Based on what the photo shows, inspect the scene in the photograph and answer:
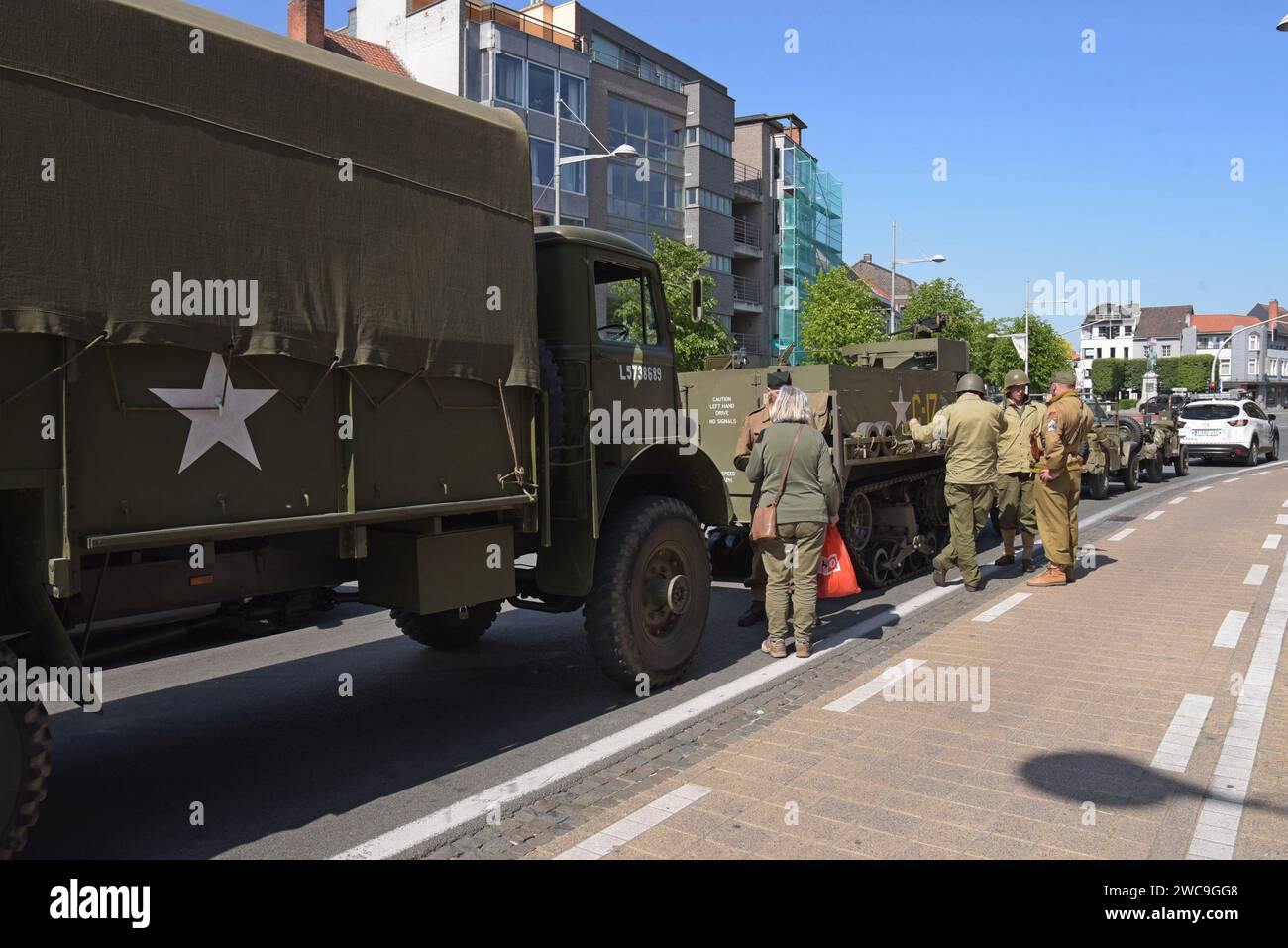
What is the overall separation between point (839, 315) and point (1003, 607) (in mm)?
29838

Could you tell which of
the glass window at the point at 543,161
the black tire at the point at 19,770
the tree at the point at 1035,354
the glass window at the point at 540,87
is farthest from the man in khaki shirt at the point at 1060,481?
the tree at the point at 1035,354

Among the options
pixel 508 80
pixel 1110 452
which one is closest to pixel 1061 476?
pixel 1110 452

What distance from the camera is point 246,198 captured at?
3828mm

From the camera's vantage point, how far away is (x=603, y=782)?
15.0 ft

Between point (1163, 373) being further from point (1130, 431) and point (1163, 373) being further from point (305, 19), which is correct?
point (305, 19)

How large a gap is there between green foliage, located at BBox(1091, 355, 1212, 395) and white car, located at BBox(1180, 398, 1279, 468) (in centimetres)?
6194

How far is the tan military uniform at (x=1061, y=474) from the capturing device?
30.8ft

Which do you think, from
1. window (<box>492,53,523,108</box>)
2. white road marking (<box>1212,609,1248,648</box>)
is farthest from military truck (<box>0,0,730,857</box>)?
window (<box>492,53,523,108</box>)

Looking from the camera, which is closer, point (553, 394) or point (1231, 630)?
point (553, 394)

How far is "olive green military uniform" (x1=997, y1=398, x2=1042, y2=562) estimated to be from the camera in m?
10.6

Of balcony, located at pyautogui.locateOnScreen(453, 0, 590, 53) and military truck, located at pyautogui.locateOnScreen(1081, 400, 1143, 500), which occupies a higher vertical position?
balcony, located at pyautogui.locateOnScreen(453, 0, 590, 53)

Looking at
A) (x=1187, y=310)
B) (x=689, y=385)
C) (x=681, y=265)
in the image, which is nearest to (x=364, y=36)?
(x=681, y=265)

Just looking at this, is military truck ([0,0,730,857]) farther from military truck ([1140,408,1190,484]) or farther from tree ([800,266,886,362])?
tree ([800,266,886,362])
